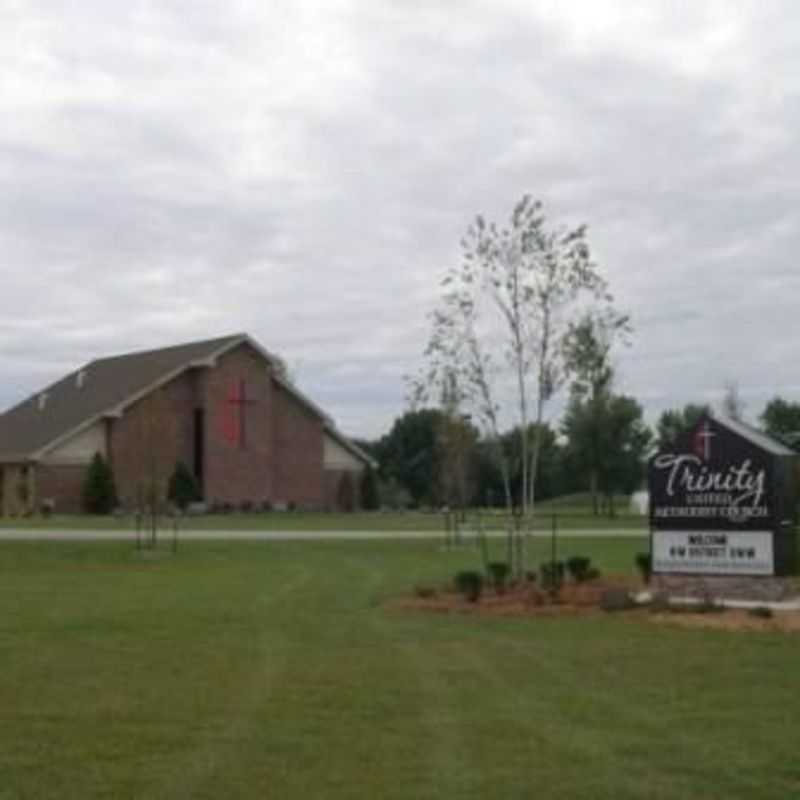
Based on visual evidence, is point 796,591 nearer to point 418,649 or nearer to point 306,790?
point 418,649

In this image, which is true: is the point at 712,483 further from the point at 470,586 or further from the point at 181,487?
the point at 181,487

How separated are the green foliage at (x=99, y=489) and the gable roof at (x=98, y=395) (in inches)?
101

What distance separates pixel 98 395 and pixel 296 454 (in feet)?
33.1

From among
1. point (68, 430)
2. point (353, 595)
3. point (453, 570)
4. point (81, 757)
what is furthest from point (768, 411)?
point (81, 757)

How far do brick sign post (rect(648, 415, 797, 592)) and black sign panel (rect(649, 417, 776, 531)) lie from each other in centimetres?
1

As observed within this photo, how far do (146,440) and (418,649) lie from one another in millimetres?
42776

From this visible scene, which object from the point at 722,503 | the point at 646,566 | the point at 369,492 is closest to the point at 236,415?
the point at 369,492

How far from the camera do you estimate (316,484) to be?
79125 millimetres

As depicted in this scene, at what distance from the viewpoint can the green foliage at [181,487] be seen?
7096cm

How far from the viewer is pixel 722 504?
71.1 ft

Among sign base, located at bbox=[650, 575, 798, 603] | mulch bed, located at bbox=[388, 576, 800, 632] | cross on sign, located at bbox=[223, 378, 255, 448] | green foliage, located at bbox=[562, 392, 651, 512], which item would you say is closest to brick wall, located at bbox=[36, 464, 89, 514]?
cross on sign, located at bbox=[223, 378, 255, 448]

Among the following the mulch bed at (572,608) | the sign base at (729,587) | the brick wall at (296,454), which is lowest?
the mulch bed at (572,608)

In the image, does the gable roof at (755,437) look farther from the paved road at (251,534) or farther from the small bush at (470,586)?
the paved road at (251,534)

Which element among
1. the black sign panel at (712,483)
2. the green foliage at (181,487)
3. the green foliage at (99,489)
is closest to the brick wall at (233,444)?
the green foliage at (181,487)
